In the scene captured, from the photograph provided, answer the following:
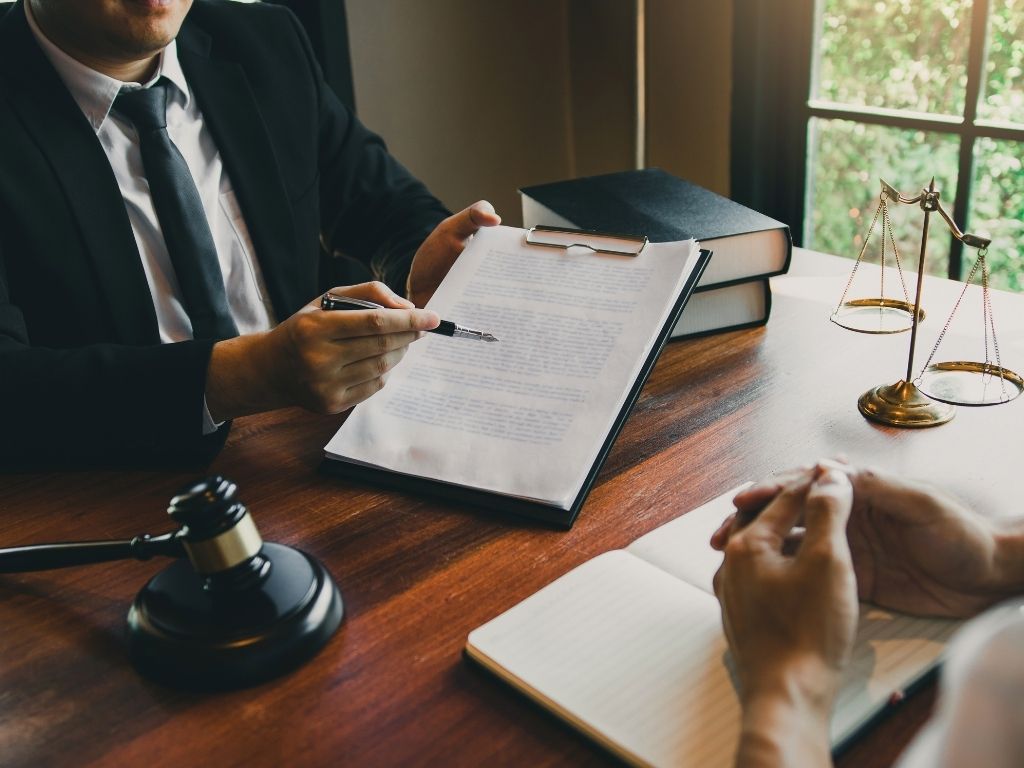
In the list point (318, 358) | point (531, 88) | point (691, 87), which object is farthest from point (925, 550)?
point (531, 88)

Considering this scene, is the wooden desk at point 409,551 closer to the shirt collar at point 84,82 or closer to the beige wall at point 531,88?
the shirt collar at point 84,82

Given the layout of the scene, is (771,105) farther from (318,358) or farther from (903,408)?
(318,358)

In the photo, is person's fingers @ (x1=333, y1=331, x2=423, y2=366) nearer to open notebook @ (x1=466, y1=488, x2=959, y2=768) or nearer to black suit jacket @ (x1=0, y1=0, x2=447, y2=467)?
black suit jacket @ (x1=0, y1=0, x2=447, y2=467)

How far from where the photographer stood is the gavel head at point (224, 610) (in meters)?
0.74

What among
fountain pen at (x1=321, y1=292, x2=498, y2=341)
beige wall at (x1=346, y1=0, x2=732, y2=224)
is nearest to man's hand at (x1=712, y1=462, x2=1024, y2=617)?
fountain pen at (x1=321, y1=292, x2=498, y2=341)

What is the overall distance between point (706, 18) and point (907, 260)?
33.7 inches

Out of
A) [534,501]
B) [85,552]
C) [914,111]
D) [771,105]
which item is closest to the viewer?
[85,552]

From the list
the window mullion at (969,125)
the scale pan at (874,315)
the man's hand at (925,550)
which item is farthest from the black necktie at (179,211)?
the window mullion at (969,125)

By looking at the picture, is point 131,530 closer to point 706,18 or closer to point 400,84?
point 400,84

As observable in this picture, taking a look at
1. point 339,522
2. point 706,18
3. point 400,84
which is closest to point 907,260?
point 706,18

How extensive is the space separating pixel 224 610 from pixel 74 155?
92cm

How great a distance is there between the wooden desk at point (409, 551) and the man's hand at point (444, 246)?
31cm

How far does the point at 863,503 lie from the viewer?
771 millimetres

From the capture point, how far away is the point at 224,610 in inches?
30.4
